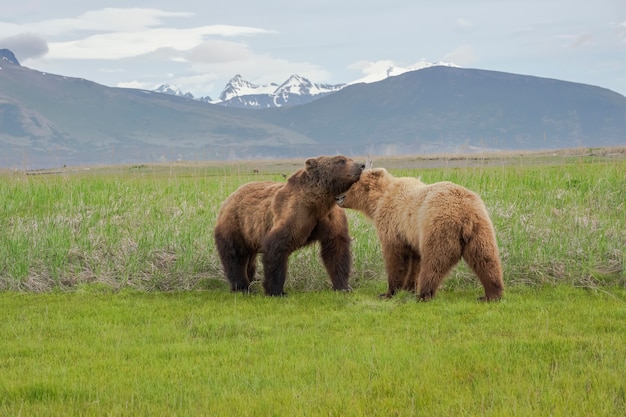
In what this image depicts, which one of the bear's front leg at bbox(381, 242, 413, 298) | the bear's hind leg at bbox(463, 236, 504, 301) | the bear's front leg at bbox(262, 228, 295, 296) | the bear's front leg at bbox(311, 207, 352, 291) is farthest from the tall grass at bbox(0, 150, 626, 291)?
the bear's hind leg at bbox(463, 236, 504, 301)

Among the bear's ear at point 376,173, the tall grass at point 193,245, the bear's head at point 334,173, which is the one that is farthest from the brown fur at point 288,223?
the tall grass at point 193,245

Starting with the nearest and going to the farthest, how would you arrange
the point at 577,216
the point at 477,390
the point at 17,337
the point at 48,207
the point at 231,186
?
the point at 477,390 → the point at 17,337 → the point at 577,216 → the point at 48,207 → the point at 231,186

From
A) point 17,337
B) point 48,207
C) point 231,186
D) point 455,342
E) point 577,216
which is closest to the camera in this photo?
point 455,342

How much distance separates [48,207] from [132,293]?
5.88 meters

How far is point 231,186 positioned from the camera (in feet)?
68.8

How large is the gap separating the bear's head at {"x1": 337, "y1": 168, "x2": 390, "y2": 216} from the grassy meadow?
1.36m

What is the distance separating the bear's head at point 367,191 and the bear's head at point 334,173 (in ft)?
1.48

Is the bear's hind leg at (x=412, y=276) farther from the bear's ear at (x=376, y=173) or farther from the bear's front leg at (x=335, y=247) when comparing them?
the bear's ear at (x=376, y=173)

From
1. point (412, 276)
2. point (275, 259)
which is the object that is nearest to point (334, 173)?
point (275, 259)

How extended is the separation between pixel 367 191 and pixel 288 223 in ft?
4.78

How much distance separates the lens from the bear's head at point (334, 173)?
35.6 ft

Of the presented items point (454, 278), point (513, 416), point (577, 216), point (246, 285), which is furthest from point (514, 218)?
point (513, 416)

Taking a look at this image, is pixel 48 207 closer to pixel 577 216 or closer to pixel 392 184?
pixel 392 184

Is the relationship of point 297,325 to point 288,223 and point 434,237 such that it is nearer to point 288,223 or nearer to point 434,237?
point 434,237
